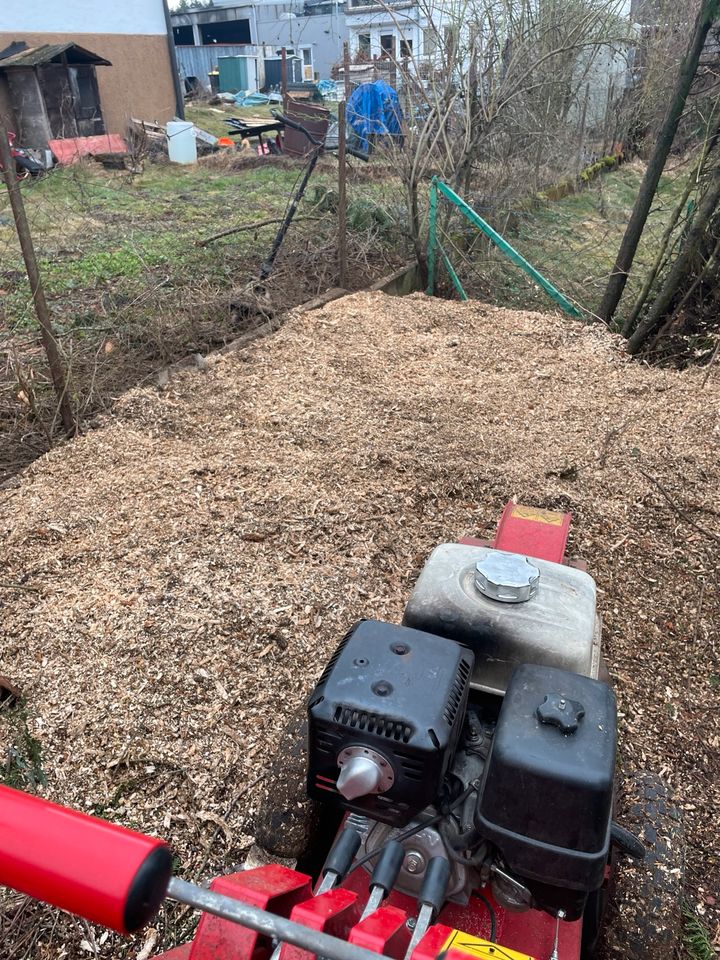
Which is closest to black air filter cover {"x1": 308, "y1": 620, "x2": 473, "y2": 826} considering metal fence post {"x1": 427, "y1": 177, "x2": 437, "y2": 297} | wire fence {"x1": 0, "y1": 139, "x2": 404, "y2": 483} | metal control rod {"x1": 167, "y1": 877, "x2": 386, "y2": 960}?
metal control rod {"x1": 167, "y1": 877, "x2": 386, "y2": 960}

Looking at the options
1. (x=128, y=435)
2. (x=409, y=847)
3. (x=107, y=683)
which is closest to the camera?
(x=409, y=847)

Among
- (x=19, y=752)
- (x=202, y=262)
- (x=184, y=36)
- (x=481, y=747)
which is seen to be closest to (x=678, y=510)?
(x=481, y=747)

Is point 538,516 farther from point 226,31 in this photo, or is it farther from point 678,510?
point 226,31

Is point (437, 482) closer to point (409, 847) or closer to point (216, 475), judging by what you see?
point (216, 475)

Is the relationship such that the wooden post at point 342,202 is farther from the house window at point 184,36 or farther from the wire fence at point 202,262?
the house window at point 184,36

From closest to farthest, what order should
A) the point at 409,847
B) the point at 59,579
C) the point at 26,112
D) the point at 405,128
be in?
the point at 409,847 < the point at 59,579 < the point at 405,128 < the point at 26,112

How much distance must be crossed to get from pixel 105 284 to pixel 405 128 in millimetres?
3411

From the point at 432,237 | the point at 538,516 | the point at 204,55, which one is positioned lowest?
the point at 538,516

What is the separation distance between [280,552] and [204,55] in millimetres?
35136

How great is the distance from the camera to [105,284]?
706 cm

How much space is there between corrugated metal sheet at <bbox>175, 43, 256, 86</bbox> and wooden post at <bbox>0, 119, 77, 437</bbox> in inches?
1223

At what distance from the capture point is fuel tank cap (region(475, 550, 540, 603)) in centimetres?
182

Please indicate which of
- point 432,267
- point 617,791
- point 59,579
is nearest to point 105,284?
point 432,267

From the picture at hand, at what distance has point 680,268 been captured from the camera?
5.25 m
